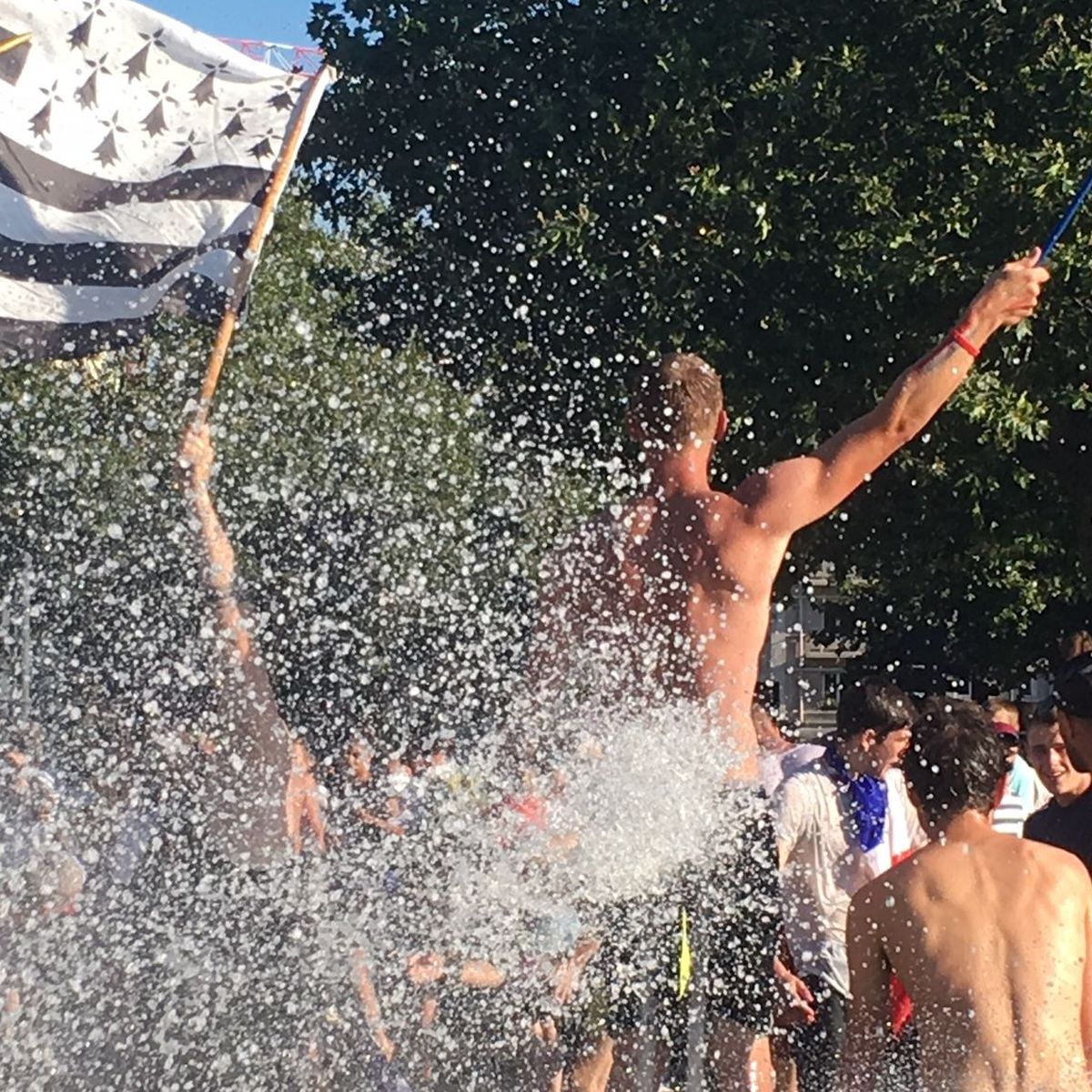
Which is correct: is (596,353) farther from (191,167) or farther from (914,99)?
(191,167)

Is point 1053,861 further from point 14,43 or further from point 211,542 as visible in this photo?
point 14,43

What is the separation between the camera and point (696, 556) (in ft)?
15.1

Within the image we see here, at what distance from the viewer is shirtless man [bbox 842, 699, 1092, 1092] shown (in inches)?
158

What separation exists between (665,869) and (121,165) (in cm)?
413

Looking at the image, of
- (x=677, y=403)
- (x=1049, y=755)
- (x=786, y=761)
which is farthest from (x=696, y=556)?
(x=1049, y=755)

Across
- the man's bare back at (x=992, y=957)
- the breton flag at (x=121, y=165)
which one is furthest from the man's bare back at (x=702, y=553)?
the breton flag at (x=121, y=165)

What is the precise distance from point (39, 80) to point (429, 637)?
247cm

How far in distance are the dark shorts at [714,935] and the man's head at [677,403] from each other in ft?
2.54

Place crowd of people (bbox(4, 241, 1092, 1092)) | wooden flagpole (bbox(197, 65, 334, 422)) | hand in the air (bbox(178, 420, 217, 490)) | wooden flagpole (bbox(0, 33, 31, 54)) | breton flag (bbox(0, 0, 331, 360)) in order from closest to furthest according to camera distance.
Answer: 1. crowd of people (bbox(4, 241, 1092, 1092))
2. hand in the air (bbox(178, 420, 217, 490))
3. wooden flagpole (bbox(197, 65, 334, 422))
4. breton flag (bbox(0, 0, 331, 360))
5. wooden flagpole (bbox(0, 33, 31, 54))

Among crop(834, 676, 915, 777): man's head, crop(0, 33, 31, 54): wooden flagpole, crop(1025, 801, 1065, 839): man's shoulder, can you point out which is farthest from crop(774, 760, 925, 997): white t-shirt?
crop(0, 33, 31, 54): wooden flagpole

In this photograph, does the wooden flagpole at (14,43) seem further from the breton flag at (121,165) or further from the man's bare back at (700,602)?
the man's bare back at (700,602)

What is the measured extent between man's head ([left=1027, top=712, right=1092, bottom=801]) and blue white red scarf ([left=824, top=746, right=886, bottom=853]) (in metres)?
0.53

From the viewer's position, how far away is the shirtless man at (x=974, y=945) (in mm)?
4023

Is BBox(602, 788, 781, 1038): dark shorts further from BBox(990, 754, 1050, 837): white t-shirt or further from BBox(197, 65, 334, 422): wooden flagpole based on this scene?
BBox(990, 754, 1050, 837): white t-shirt
